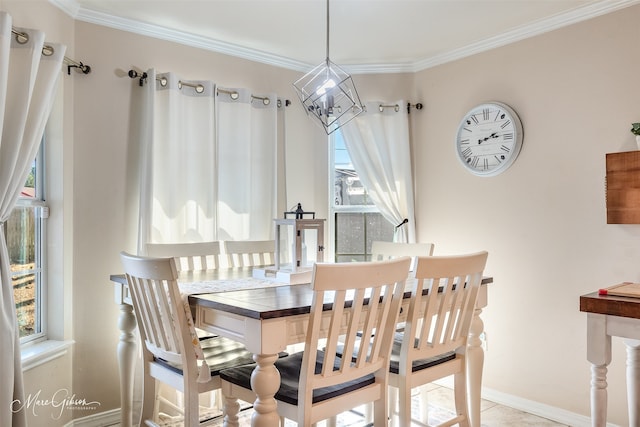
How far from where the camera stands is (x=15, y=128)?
2.19 meters

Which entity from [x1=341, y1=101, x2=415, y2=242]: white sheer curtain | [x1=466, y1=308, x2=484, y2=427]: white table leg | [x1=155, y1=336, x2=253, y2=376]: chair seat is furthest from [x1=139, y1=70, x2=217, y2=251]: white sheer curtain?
[x1=466, y1=308, x2=484, y2=427]: white table leg

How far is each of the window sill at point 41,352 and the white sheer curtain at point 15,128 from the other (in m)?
0.25

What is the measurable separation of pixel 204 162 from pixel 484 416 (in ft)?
7.74

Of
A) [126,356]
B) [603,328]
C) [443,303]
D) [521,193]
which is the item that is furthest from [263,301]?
[521,193]

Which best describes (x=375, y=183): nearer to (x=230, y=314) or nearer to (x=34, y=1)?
(x=230, y=314)

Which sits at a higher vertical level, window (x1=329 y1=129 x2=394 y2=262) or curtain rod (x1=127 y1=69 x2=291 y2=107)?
curtain rod (x1=127 y1=69 x2=291 y2=107)

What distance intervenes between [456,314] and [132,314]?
161cm

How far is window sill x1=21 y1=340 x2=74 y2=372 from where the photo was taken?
7.74 feet

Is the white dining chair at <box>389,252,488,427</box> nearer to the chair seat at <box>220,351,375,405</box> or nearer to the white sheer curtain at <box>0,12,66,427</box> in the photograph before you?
the chair seat at <box>220,351,375,405</box>

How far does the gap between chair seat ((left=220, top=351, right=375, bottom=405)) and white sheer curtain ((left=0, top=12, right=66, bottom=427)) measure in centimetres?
92

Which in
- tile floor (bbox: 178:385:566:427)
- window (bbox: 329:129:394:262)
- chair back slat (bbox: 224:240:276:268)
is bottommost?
tile floor (bbox: 178:385:566:427)

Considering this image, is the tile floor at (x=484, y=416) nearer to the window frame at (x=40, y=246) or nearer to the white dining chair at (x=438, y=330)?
the white dining chair at (x=438, y=330)

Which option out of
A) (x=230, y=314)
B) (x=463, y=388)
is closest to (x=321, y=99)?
(x=230, y=314)

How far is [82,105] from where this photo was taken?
2766 millimetres
